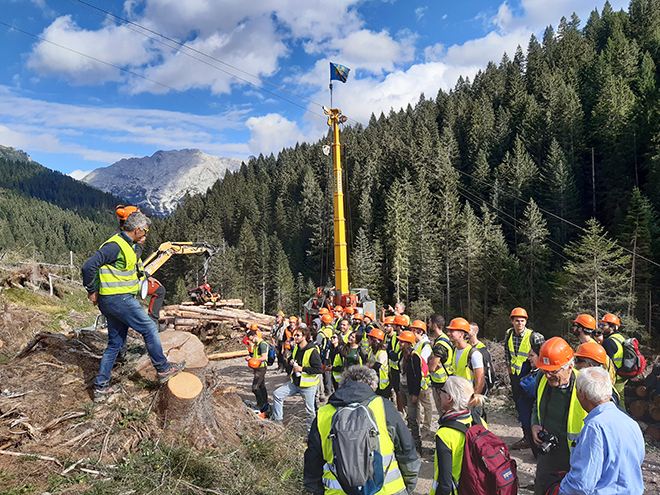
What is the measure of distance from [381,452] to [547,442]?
1.46 meters

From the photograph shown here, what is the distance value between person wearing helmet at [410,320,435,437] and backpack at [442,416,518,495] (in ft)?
10.5

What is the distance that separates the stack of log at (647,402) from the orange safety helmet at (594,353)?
158 inches

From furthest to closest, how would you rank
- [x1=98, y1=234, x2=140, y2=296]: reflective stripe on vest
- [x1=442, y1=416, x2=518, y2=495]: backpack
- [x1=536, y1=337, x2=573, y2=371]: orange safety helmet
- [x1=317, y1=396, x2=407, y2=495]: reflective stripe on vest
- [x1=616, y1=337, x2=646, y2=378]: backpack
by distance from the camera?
[x1=616, y1=337, x2=646, y2=378]: backpack → [x1=98, y1=234, x2=140, y2=296]: reflective stripe on vest → [x1=536, y1=337, x2=573, y2=371]: orange safety helmet → [x1=317, y1=396, x2=407, y2=495]: reflective stripe on vest → [x1=442, y1=416, x2=518, y2=495]: backpack

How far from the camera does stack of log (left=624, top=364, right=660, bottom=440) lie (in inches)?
252

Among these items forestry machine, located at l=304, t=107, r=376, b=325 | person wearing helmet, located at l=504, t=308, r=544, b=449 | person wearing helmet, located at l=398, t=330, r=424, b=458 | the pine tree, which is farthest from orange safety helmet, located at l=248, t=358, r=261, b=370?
the pine tree

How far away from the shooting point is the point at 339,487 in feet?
9.03

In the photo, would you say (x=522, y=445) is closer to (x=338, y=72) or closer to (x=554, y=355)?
(x=554, y=355)

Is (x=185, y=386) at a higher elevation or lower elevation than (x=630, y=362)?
higher

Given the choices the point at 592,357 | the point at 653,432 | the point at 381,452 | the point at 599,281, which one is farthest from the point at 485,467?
the point at 599,281

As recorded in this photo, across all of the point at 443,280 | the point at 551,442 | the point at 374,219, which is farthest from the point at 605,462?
the point at 374,219

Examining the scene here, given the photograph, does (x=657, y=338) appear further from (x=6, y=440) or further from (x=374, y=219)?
(x=6, y=440)

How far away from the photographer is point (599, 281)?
2847 centimetres

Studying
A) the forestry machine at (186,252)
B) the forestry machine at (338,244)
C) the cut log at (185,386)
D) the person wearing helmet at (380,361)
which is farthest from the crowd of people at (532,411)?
the forestry machine at (338,244)

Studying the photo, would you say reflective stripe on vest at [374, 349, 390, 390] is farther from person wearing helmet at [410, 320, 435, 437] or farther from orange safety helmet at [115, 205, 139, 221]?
orange safety helmet at [115, 205, 139, 221]
